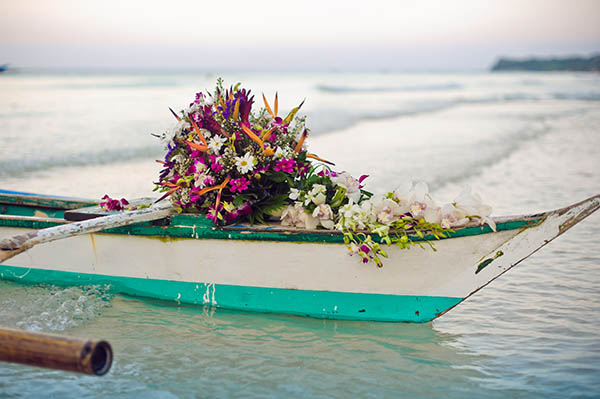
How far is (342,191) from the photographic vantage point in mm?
4285

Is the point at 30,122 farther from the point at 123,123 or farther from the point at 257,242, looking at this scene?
the point at 257,242

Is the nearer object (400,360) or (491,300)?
(400,360)

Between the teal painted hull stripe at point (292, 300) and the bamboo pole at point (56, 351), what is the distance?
6.13ft

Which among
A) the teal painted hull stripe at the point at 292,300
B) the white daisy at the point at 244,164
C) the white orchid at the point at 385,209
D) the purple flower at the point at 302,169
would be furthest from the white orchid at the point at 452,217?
the white daisy at the point at 244,164

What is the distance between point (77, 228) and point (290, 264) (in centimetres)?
157

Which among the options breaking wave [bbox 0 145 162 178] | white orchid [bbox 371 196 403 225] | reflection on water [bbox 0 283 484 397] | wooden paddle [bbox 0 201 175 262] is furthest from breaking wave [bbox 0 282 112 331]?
breaking wave [bbox 0 145 162 178]

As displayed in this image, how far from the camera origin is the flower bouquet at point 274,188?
3975mm

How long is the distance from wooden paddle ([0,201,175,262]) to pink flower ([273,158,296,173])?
3.15 feet

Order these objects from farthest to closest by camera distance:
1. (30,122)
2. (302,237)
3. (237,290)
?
(30,122), (237,290), (302,237)

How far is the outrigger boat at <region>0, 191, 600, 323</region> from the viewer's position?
3957 millimetres

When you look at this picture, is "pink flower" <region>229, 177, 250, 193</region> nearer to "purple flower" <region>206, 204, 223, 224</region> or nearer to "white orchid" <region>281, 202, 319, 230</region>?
"purple flower" <region>206, 204, 223, 224</region>

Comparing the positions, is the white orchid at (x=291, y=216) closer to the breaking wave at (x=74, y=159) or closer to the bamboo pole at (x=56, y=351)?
the bamboo pole at (x=56, y=351)

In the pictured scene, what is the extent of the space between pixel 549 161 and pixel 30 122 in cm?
1643

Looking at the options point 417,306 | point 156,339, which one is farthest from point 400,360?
point 156,339
